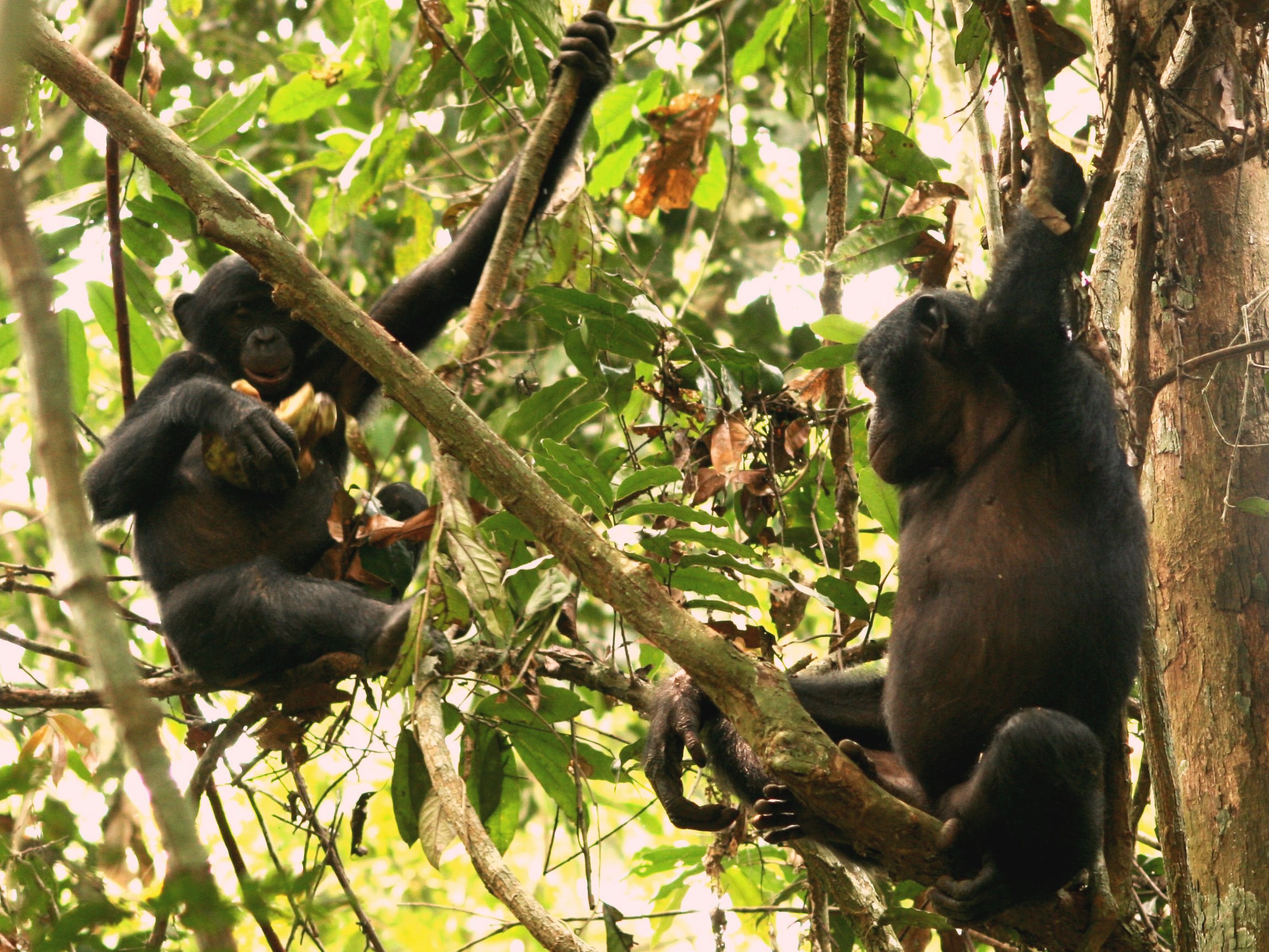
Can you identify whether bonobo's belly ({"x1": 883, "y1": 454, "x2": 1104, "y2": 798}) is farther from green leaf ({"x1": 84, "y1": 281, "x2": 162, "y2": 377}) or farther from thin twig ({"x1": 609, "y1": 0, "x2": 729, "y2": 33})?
green leaf ({"x1": 84, "y1": 281, "x2": 162, "y2": 377})

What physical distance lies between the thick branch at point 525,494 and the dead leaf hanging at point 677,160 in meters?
2.90

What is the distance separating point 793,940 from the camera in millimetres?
5840

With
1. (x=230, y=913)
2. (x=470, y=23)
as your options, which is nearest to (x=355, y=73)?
(x=470, y=23)

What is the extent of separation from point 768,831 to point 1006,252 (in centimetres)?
170

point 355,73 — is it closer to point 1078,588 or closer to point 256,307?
point 256,307

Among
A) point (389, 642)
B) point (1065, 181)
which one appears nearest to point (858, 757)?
point (1065, 181)

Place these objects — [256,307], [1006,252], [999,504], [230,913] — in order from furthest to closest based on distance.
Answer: [256,307]
[999,504]
[1006,252]
[230,913]

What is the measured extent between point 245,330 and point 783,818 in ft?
11.7

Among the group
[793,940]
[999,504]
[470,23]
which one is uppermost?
[470,23]

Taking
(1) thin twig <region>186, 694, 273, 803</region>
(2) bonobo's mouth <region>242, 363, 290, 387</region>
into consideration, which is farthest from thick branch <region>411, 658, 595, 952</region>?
(2) bonobo's mouth <region>242, 363, 290, 387</region>

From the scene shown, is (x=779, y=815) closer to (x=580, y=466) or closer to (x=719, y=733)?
(x=719, y=733)

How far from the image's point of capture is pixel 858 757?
3.42 m

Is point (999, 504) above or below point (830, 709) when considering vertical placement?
above

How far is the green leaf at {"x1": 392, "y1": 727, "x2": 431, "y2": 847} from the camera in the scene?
4363mm
